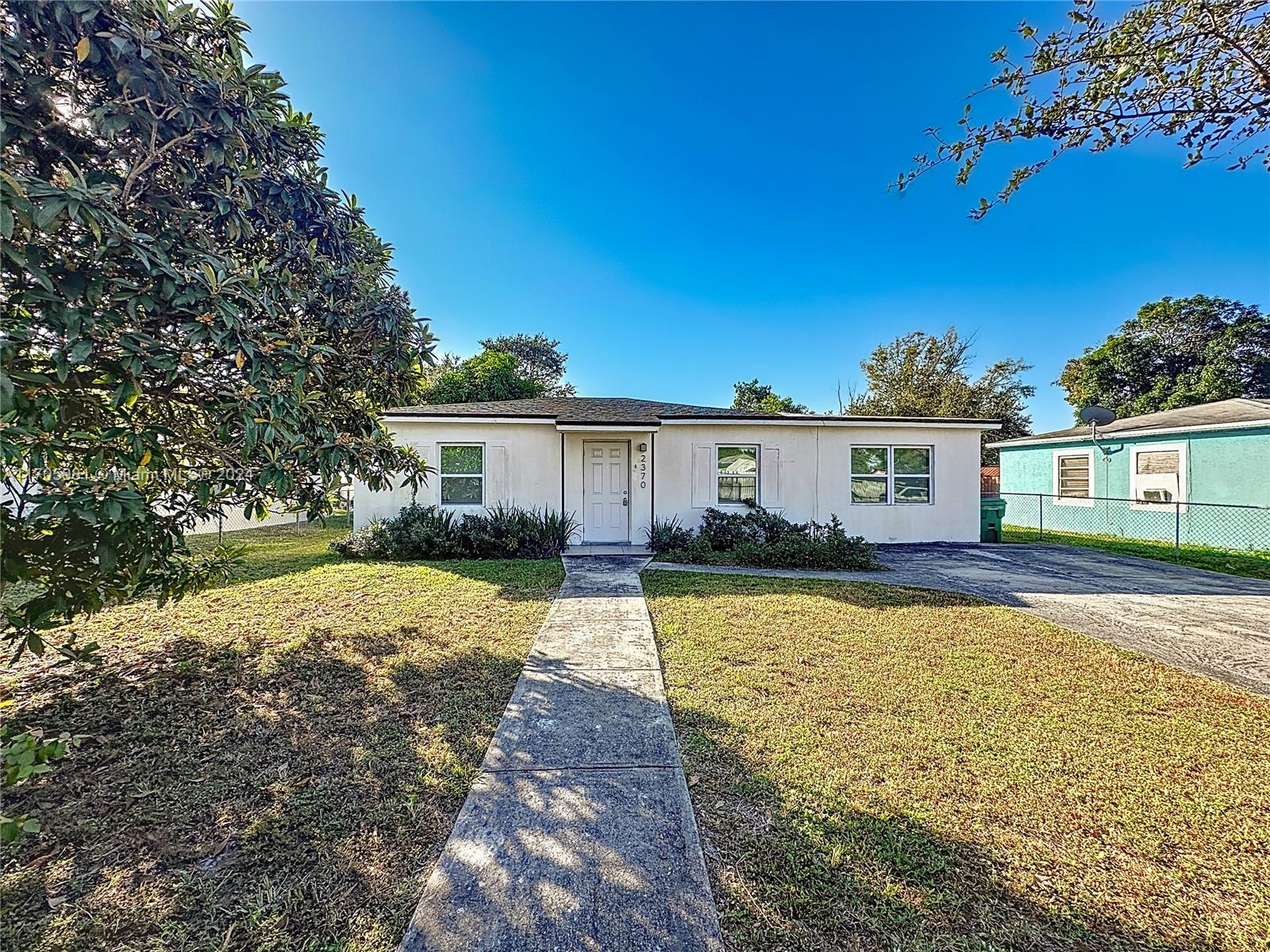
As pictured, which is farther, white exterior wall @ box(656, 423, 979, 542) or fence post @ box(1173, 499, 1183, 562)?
white exterior wall @ box(656, 423, 979, 542)

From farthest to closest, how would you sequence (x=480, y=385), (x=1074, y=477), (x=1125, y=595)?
1. (x=480, y=385)
2. (x=1074, y=477)
3. (x=1125, y=595)

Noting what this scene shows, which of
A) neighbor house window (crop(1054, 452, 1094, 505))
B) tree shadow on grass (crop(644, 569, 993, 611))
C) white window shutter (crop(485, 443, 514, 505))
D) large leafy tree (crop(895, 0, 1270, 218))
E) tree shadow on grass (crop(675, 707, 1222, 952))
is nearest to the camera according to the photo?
tree shadow on grass (crop(675, 707, 1222, 952))

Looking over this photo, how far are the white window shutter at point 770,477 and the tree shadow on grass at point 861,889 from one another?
915 centimetres

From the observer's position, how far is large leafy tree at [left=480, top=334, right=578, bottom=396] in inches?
1318

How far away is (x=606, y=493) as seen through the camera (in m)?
11.3

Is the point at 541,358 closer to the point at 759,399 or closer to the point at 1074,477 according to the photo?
the point at 759,399

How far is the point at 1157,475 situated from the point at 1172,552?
355 centimetres

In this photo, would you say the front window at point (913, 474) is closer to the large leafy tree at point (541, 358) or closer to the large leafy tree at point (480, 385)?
the large leafy tree at point (480, 385)

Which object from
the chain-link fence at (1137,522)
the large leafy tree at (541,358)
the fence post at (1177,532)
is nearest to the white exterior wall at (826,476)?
the chain-link fence at (1137,522)

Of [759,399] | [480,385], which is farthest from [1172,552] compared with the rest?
[759,399]

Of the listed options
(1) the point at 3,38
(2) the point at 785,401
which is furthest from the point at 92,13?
Answer: (2) the point at 785,401

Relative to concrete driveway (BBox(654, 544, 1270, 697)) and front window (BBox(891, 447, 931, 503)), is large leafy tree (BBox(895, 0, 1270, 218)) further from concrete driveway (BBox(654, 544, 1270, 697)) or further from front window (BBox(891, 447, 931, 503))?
front window (BBox(891, 447, 931, 503))

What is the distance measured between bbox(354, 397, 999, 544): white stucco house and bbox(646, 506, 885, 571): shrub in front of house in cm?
61

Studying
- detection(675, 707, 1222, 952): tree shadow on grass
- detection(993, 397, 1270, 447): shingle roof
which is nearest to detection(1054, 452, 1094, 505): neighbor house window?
detection(993, 397, 1270, 447): shingle roof
